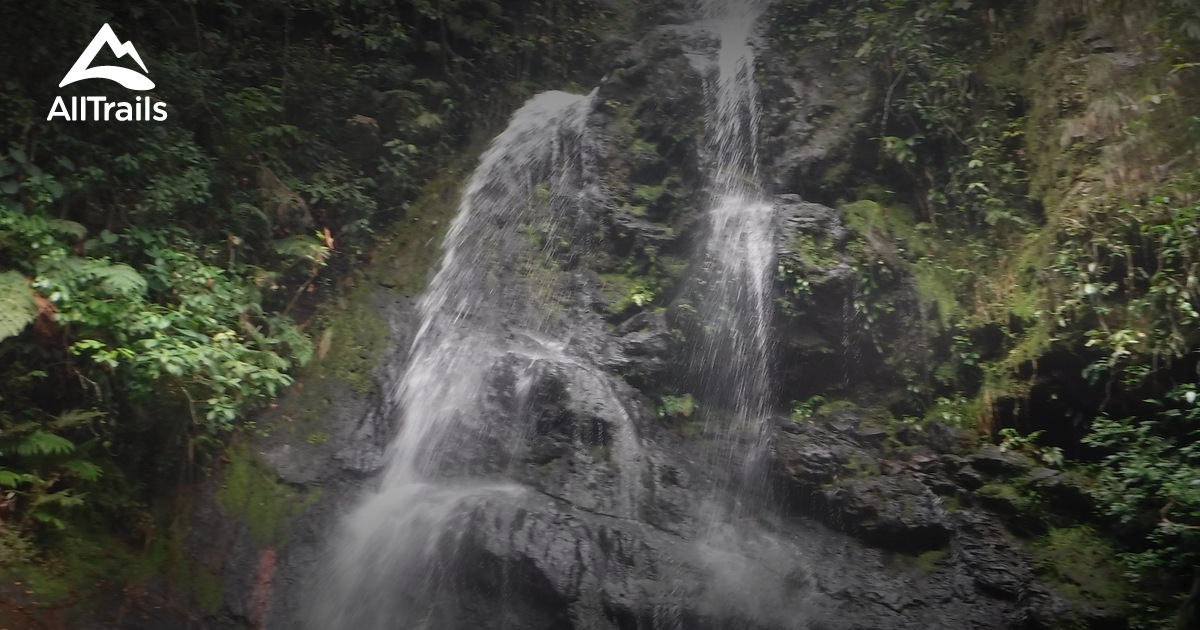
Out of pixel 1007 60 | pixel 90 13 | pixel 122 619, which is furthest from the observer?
pixel 1007 60

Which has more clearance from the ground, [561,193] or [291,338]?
[561,193]

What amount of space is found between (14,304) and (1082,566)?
8.61m

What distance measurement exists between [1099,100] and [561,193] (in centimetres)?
654

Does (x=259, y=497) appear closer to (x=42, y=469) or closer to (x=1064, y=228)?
(x=42, y=469)

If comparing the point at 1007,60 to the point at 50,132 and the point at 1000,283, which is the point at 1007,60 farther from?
the point at 50,132

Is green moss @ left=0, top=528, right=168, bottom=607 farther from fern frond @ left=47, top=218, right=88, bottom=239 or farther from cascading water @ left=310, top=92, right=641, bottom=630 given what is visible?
fern frond @ left=47, top=218, right=88, bottom=239

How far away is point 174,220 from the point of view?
22.1 ft

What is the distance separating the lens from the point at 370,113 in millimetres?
10000

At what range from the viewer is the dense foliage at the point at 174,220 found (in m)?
5.36

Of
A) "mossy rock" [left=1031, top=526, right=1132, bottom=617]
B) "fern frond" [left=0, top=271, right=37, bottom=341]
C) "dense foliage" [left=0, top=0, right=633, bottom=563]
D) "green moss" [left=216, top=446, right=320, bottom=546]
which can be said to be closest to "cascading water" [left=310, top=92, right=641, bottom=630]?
"green moss" [left=216, top=446, right=320, bottom=546]

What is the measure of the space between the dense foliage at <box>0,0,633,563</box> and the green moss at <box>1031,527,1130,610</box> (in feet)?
22.7

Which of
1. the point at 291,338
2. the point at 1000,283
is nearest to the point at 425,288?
the point at 291,338

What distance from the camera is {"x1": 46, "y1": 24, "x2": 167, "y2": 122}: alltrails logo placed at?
253 inches

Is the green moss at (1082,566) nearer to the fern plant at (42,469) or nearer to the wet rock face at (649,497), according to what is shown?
the wet rock face at (649,497)
